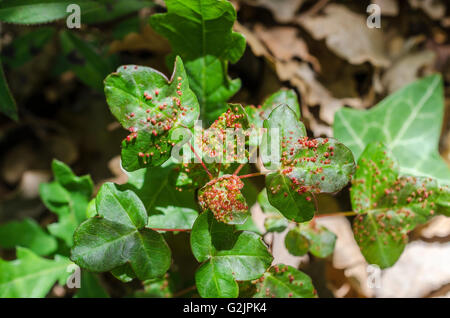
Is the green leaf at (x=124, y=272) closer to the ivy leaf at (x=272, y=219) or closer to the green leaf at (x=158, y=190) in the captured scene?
the green leaf at (x=158, y=190)

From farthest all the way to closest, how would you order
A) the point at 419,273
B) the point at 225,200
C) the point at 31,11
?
the point at 419,273, the point at 31,11, the point at 225,200

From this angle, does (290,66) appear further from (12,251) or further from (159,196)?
(12,251)

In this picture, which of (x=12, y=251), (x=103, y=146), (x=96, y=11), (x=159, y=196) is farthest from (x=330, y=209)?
(x=12, y=251)

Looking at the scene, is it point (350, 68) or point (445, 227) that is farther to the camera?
point (350, 68)

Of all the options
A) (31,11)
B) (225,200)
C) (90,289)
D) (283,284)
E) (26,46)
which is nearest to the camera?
(225,200)

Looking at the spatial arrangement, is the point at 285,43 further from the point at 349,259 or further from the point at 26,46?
the point at 26,46

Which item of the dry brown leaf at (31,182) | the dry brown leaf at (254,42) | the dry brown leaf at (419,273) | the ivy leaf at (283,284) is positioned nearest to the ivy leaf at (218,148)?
the ivy leaf at (283,284)

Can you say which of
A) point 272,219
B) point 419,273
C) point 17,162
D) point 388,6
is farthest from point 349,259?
point 17,162
